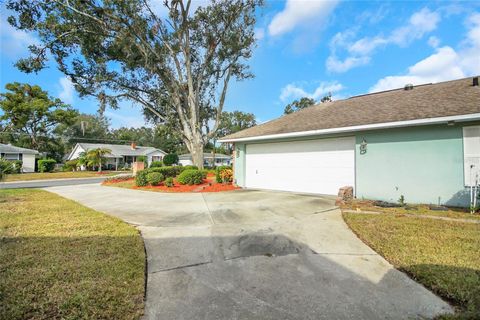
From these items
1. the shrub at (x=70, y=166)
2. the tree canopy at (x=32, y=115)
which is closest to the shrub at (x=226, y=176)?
the shrub at (x=70, y=166)

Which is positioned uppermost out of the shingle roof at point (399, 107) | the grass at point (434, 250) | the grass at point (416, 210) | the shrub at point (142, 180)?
the shingle roof at point (399, 107)

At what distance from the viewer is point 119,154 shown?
36.2 meters

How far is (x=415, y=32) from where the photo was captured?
30.1ft

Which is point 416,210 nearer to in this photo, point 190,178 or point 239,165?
point 239,165

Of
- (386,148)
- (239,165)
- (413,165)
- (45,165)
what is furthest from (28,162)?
(413,165)

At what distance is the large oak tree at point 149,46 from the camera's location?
48.7 feet

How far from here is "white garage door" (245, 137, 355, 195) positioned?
8.19m

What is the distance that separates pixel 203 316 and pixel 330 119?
8.42 metres

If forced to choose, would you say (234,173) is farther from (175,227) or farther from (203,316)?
(203,316)

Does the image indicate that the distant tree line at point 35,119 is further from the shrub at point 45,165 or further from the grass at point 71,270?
the grass at point 71,270

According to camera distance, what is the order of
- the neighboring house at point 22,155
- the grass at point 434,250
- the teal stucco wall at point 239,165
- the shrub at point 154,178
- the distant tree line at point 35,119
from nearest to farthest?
the grass at point 434,250
the teal stucco wall at point 239,165
the shrub at point 154,178
the neighboring house at point 22,155
the distant tree line at point 35,119

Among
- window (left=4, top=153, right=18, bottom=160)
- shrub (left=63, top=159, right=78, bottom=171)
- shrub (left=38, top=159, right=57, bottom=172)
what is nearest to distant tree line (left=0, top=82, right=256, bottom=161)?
window (left=4, top=153, right=18, bottom=160)

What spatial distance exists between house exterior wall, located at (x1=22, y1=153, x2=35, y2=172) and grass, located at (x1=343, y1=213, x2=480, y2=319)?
36146 millimetres

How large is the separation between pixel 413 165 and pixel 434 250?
4.15m
